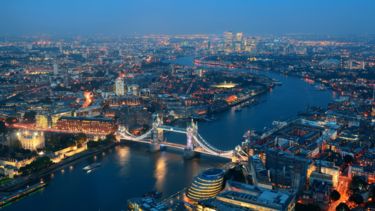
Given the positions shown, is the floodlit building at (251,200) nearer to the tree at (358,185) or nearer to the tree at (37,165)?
the tree at (358,185)

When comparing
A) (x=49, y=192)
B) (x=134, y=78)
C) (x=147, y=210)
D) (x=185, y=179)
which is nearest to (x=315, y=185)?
(x=185, y=179)

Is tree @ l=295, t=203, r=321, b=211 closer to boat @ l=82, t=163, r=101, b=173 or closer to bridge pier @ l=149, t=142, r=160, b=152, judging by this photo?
bridge pier @ l=149, t=142, r=160, b=152

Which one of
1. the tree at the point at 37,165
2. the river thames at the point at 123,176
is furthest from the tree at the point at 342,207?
the tree at the point at 37,165

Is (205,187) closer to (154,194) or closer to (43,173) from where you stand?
(154,194)

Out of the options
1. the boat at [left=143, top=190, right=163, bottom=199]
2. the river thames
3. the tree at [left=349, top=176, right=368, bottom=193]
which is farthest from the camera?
the tree at [left=349, top=176, right=368, bottom=193]

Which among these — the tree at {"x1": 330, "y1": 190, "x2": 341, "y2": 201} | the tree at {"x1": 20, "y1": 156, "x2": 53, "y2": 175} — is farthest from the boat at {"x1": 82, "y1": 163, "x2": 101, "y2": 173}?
the tree at {"x1": 330, "y1": 190, "x2": 341, "y2": 201}

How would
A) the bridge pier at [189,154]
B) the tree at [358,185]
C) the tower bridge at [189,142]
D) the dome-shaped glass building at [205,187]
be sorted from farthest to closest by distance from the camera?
1. the bridge pier at [189,154]
2. the tower bridge at [189,142]
3. the tree at [358,185]
4. the dome-shaped glass building at [205,187]

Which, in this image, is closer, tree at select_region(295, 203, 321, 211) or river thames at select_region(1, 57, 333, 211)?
tree at select_region(295, 203, 321, 211)

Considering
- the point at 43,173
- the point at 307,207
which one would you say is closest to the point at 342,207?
the point at 307,207
